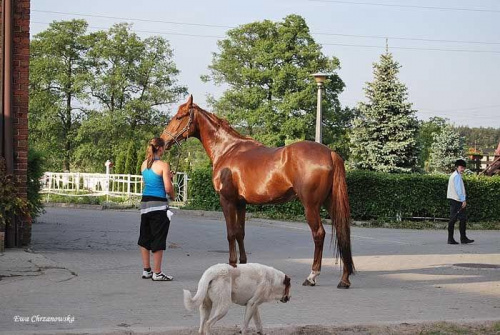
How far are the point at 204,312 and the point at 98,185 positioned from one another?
30595mm

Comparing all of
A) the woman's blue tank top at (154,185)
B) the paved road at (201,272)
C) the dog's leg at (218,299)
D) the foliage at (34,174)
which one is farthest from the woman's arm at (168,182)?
the foliage at (34,174)

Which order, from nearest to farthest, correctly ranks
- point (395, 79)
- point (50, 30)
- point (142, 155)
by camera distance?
point (395, 79) < point (142, 155) < point (50, 30)

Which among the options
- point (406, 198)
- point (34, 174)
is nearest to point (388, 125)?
point (406, 198)

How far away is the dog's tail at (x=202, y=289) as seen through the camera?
6184 millimetres

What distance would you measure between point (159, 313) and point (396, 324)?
8.24 ft

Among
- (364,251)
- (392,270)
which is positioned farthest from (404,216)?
(392,270)

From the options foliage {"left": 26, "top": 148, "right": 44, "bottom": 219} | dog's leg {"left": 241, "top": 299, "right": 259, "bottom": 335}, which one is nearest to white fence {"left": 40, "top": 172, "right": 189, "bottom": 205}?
foliage {"left": 26, "top": 148, "right": 44, "bottom": 219}

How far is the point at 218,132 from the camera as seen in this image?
11.8 metres

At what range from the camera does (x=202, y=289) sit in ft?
20.7

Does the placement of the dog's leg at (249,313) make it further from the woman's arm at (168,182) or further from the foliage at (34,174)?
the foliage at (34,174)

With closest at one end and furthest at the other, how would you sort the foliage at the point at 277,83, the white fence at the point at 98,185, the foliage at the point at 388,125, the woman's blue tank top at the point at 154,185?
1. the woman's blue tank top at the point at 154,185
2. the white fence at the point at 98,185
3. the foliage at the point at 388,125
4. the foliage at the point at 277,83

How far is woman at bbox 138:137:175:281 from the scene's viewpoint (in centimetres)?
1015

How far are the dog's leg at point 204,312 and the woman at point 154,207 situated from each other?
3.68 meters

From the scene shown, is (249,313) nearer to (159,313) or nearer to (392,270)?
(159,313)
